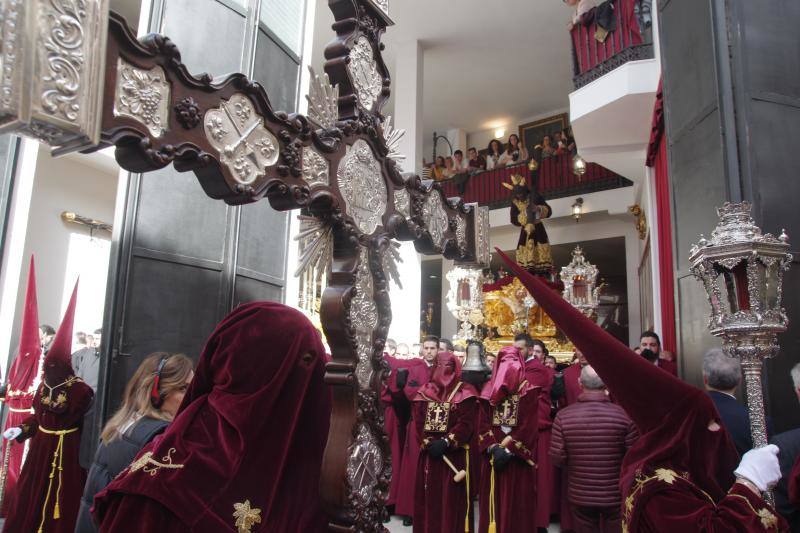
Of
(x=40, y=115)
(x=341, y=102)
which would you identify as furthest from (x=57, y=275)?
(x=40, y=115)

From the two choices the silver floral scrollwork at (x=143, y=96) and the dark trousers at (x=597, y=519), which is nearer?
the silver floral scrollwork at (x=143, y=96)

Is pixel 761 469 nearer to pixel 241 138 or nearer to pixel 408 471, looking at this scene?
pixel 241 138

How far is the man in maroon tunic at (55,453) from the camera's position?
439 centimetres

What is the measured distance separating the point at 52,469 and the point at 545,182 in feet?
42.8

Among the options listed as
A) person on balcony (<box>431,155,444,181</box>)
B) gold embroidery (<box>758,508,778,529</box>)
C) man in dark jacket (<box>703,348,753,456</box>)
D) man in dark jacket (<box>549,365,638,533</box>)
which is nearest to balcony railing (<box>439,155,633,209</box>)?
person on balcony (<box>431,155,444,181</box>)

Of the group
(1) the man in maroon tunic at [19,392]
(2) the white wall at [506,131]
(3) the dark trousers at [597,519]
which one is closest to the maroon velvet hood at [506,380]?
(3) the dark trousers at [597,519]

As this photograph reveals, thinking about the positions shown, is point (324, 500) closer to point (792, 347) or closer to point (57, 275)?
point (792, 347)

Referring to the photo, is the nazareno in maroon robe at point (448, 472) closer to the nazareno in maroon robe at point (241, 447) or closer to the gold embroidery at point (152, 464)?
the nazareno in maroon robe at point (241, 447)

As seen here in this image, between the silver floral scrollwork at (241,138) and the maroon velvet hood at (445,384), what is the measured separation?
3385mm

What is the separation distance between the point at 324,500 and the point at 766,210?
3.46 metres

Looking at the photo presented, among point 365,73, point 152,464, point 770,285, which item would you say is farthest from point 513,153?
point 152,464

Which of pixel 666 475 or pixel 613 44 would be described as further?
pixel 613 44

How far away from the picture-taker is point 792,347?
376 centimetres

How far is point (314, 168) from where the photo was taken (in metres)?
2.30
